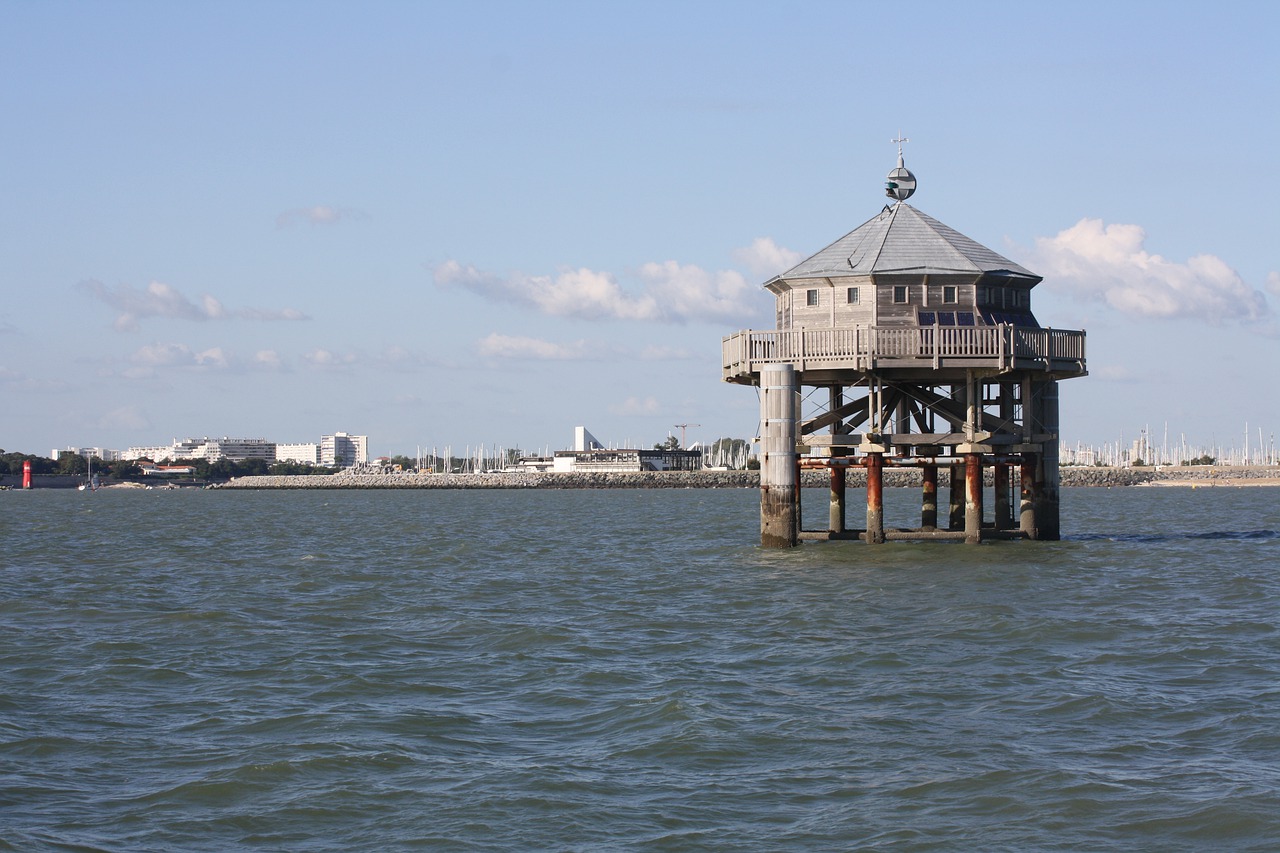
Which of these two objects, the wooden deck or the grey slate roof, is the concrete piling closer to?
the wooden deck

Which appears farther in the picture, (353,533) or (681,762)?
(353,533)

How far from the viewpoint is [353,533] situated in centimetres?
7106

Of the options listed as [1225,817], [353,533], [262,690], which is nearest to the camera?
[1225,817]

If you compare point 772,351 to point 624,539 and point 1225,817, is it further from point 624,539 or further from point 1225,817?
point 1225,817

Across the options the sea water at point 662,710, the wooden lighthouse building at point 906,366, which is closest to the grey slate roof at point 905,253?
the wooden lighthouse building at point 906,366

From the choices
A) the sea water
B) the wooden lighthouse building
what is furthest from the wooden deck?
the sea water

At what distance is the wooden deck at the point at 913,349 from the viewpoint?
130ft

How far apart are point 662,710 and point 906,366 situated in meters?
22.1

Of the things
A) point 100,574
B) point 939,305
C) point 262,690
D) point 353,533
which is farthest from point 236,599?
point 353,533

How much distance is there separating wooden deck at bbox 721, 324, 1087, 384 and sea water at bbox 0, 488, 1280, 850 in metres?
5.29

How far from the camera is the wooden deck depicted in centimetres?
3969

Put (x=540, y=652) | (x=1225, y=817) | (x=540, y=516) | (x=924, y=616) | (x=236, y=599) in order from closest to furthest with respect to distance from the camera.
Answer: (x=1225, y=817) < (x=540, y=652) < (x=924, y=616) < (x=236, y=599) < (x=540, y=516)

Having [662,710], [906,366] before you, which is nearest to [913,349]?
[906,366]

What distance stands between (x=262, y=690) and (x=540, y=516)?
74.0 meters
